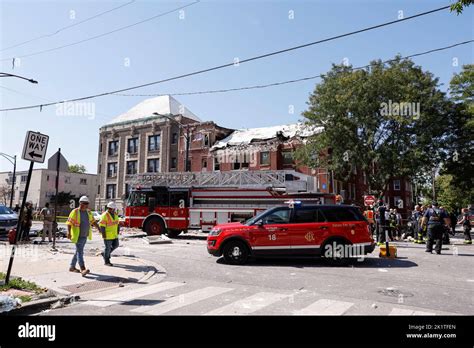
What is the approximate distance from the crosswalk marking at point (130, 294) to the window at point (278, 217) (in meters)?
3.65

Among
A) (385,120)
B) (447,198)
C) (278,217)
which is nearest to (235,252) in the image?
(278,217)

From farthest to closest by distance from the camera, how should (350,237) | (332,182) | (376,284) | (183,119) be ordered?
(183,119), (332,182), (350,237), (376,284)

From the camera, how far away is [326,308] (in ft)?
18.9

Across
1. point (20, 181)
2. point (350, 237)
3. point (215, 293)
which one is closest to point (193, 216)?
point (350, 237)

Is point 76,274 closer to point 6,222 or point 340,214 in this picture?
point 340,214

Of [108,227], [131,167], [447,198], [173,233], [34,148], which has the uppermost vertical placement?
[131,167]

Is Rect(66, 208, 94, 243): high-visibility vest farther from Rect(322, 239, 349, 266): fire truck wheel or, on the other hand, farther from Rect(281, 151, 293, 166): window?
Rect(281, 151, 293, 166): window

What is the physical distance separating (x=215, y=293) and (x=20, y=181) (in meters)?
81.6

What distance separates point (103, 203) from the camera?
5056 centimetres

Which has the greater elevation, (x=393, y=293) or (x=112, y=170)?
(x=112, y=170)

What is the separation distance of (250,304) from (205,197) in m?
13.2

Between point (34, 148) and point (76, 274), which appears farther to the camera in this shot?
point (76, 274)

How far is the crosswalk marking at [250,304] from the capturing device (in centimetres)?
547
